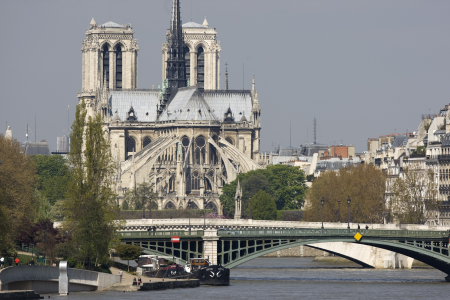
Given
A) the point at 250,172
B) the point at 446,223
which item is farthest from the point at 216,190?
the point at 446,223

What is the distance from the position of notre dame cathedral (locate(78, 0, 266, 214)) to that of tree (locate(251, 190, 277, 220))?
1980 centimetres

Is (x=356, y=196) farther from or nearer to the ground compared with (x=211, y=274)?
farther from the ground

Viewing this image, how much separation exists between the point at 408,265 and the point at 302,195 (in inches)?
2061

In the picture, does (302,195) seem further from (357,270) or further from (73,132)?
(73,132)

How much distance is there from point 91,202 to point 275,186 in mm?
78604

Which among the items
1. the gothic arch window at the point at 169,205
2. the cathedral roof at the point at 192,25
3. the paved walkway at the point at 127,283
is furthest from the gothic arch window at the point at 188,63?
the paved walkway at the point at 127,283

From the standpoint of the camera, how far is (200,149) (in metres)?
168

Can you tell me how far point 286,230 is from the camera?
8831cm

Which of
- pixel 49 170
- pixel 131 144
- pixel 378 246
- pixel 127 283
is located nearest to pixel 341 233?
pixel 378 246

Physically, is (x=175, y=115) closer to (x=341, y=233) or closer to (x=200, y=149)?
(x=200, y=149)

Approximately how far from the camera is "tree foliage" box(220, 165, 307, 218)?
153 metres

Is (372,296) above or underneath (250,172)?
underneath

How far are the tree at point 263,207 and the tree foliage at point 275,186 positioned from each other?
918cm

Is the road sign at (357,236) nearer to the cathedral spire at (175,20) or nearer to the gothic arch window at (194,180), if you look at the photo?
the gothic arch window at (194,180)
